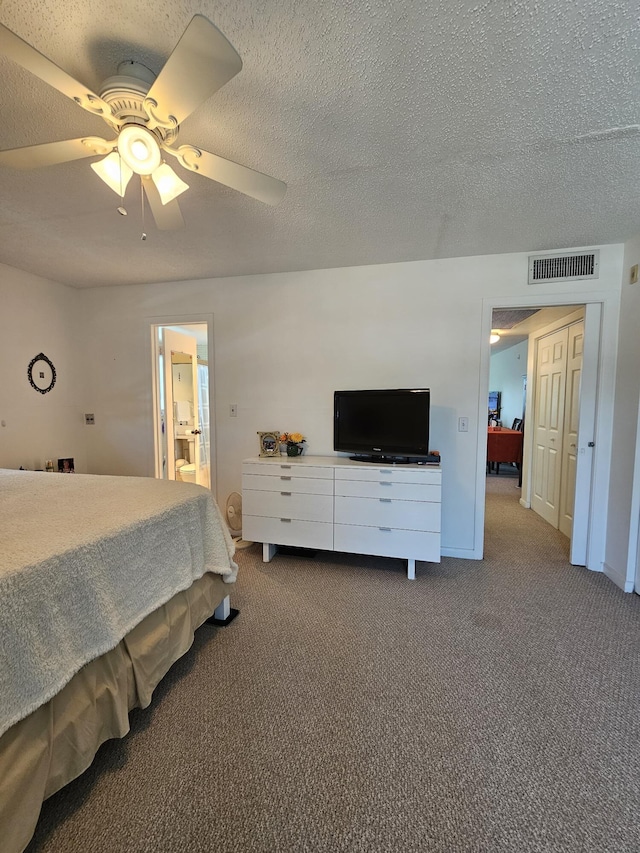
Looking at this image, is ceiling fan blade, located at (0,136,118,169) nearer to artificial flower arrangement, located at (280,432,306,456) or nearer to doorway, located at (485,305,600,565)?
artificial flower arrangement, located at (280,432,306,456)

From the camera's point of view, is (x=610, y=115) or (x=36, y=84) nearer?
(x=36, y=84)

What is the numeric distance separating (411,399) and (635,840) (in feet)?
7.38

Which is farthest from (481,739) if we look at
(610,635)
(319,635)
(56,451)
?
(56,451)

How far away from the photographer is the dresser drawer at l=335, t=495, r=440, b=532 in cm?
255

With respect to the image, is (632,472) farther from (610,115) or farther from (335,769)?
(335,769)

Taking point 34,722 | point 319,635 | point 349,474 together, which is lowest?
point 319,635

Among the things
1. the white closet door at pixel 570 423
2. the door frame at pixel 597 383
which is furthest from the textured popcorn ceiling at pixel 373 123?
the white closet door at pixel 570 423

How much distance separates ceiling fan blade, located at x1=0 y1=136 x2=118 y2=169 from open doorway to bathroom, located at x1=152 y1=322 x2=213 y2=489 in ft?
6.87

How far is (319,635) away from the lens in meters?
1.97

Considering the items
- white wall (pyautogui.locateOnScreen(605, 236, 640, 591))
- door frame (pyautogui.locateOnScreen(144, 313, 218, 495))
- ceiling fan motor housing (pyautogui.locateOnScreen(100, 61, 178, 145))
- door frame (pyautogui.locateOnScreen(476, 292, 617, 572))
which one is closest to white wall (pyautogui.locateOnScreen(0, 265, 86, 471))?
door frame (pyautogui.locateOnScreen(144, 313, 218, 495))

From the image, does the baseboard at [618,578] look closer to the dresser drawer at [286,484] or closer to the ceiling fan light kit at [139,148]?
the dresser drawer at [286,484]

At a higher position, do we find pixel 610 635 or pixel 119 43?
pixel 119 43

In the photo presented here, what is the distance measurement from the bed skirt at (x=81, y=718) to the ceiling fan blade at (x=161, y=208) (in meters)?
1.77

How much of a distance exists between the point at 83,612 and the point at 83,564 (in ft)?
0.50
